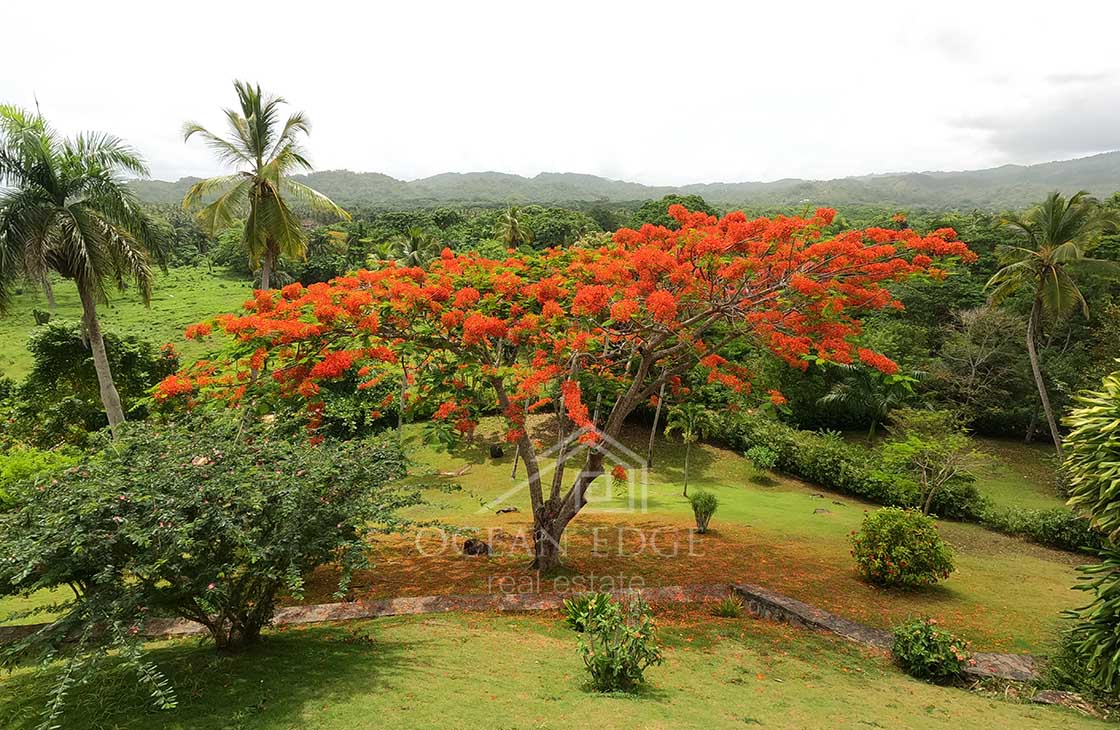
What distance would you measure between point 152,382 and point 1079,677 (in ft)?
88.6

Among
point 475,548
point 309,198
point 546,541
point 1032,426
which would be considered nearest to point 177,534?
point 546,541

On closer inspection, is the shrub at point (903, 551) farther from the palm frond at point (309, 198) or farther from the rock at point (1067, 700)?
the palm frond at point (309, 198)

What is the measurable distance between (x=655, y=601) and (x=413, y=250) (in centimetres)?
2709

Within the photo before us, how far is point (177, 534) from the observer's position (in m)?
4.51

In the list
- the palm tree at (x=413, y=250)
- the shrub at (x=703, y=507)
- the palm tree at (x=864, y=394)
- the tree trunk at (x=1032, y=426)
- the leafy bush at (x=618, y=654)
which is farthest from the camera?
the palm tree at (x=413, y=250)

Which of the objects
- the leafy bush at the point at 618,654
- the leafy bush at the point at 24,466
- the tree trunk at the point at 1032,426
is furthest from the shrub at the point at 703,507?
the tree trunk at the point at 1032,426

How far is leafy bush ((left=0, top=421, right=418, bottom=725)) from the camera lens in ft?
14.5

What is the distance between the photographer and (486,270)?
10.4 meters

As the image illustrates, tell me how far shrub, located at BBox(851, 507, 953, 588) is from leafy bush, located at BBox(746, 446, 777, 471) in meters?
11.1

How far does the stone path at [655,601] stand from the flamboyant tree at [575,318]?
1497 mm

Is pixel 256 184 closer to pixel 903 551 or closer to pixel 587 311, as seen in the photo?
pixel 587 311

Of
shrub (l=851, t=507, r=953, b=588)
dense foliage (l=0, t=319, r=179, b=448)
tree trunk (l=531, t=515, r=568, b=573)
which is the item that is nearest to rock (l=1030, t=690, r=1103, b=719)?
shrub (l=851, t=507, r=953, b=588)

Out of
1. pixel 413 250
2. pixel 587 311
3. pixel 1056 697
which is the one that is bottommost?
pixel 1056 697

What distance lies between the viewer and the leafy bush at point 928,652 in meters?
6.66
